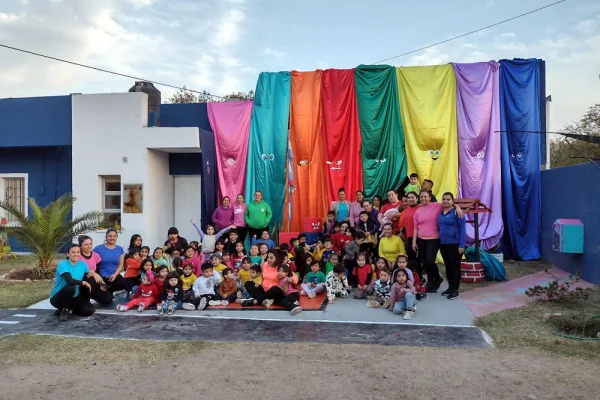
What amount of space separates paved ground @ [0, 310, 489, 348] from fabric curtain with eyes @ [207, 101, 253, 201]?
540 cm

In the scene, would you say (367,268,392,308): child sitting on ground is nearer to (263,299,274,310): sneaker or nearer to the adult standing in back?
(263,299,274,310): sneaker

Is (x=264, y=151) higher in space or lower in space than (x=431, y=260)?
higher

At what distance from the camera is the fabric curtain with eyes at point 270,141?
38.6 ft

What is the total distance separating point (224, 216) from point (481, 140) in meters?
5.90

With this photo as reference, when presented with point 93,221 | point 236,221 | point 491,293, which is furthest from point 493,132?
point 93,221

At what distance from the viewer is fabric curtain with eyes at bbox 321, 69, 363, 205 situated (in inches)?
453

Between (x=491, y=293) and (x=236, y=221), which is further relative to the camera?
(x=236, y=221)

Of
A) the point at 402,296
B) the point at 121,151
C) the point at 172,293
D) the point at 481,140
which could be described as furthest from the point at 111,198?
the point at 481,140

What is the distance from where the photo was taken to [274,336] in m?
5.78

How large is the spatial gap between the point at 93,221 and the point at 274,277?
217 inches

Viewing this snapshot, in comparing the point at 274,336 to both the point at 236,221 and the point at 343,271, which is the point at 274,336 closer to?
the point at 343,271

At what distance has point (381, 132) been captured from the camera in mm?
11375

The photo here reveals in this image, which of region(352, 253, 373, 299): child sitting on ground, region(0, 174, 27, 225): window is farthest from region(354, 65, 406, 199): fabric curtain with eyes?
region(0, 174, 27, 225): window

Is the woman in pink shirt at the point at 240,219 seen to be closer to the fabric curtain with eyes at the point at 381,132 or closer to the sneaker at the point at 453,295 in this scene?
the fabric curtain with eyes at the point at 381,132
